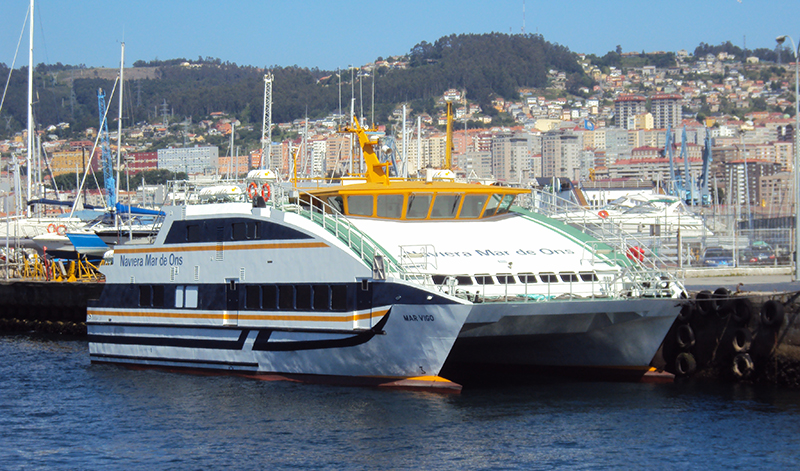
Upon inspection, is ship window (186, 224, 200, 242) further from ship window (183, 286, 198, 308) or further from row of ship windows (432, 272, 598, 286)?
row of ship windows (432, 272, 598, 286)

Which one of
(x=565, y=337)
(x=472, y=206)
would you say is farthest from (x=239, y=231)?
(x=565, y=337)

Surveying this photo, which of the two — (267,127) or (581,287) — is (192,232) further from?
(581,287)

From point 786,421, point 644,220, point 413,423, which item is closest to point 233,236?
point 413,423

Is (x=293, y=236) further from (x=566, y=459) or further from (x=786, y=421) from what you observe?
(x=786, y=421)

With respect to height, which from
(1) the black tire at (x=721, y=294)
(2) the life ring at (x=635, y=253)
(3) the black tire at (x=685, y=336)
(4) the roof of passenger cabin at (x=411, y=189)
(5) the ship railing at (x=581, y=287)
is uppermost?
(4) the roof of passenger cabin at (x=411, y=189)

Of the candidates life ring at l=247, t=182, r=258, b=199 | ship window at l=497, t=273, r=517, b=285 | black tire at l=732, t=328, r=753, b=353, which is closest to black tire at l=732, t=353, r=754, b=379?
black tire at l=732, t=328, r=753, b=353

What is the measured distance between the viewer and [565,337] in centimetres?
1881

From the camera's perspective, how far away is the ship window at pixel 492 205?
19.8 m

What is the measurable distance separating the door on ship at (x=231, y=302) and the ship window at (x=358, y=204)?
2.75 metres

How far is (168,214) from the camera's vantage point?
20.7 metres

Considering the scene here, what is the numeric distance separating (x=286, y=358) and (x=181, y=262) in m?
3.53

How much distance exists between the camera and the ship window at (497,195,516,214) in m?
20.1

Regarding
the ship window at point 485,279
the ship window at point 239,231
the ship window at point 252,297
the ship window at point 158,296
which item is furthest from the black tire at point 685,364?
the ship window at point 158,296

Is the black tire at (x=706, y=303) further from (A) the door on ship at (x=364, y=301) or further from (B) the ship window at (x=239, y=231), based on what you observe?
(B) the ship window at (x=239, y=231)
